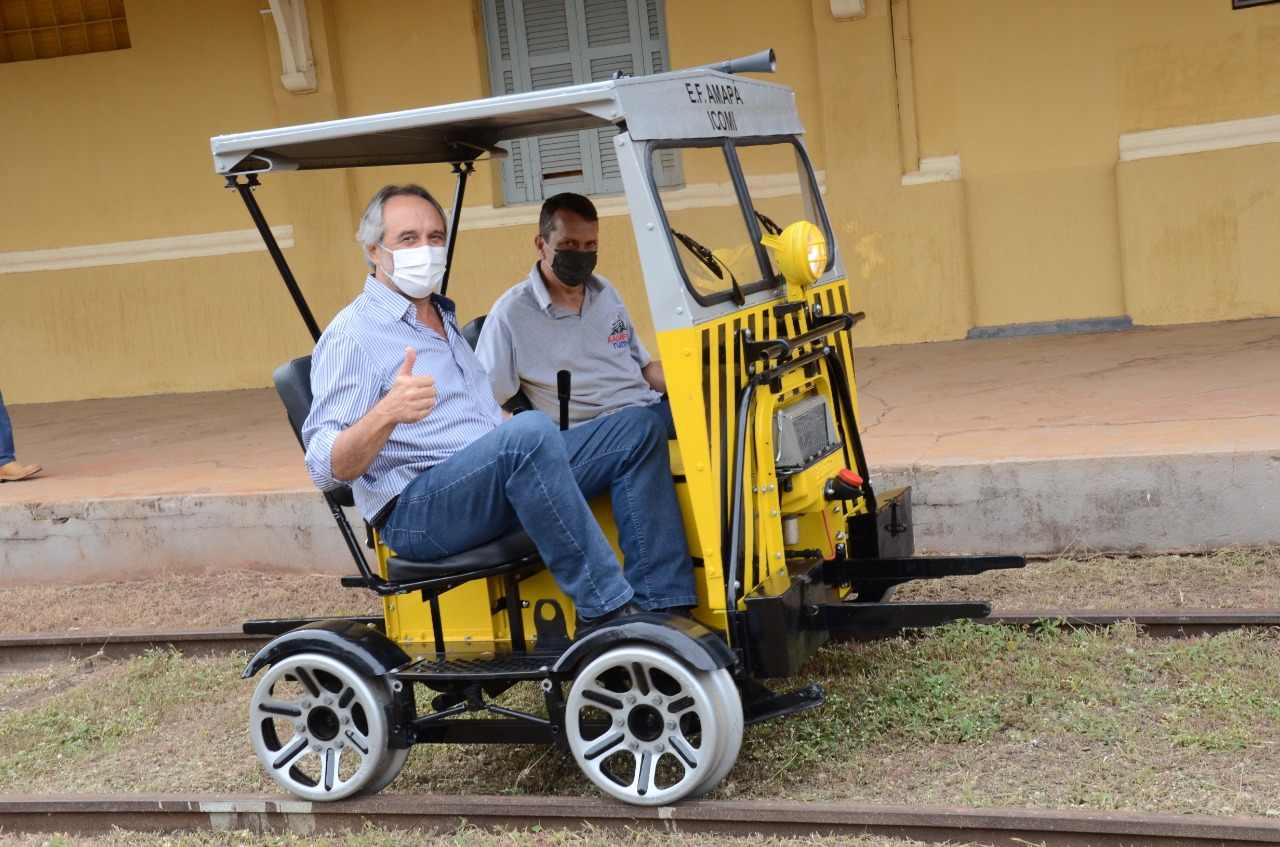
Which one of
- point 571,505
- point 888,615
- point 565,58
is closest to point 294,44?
point 565,58

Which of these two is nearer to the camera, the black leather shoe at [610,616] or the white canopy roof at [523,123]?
the white canopy roof at [523,123]

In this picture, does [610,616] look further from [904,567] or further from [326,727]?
[904,567]

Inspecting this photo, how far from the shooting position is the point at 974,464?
6.02 meters

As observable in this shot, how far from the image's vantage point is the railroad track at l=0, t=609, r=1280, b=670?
4781 mm

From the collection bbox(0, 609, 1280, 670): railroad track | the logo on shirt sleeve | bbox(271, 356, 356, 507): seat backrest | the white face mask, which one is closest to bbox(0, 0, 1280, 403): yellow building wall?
bbox(0, 609, 1280, 670): railroad track

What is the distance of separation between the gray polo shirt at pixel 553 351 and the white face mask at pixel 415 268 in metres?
0.54

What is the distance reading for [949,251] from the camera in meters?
9.90

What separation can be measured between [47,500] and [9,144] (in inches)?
237

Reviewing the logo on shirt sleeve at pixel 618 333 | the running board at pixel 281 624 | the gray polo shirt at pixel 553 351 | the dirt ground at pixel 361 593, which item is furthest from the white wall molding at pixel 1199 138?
the running board at pixel 281 624

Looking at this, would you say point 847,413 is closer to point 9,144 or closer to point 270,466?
point 270,466

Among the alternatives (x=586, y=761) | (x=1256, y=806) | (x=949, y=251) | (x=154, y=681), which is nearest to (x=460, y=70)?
(x=949, y=251)

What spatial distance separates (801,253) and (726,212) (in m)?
0.27

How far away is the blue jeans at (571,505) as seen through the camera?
377cm

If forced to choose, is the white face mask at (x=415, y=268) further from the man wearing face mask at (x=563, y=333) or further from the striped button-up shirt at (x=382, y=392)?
the man wearing face mask at (x=563, y=333)
